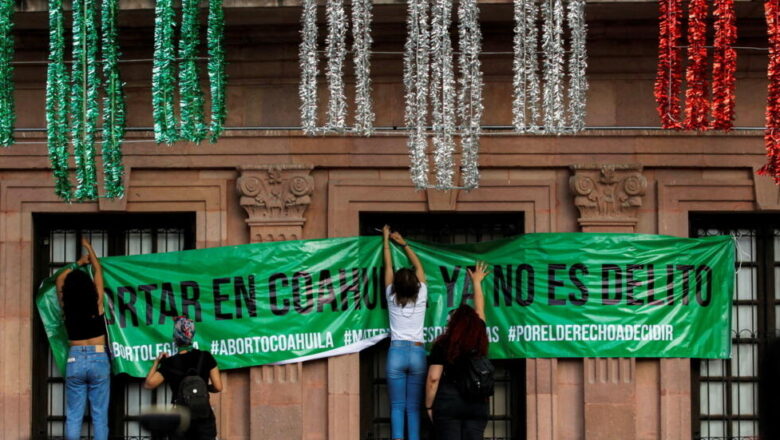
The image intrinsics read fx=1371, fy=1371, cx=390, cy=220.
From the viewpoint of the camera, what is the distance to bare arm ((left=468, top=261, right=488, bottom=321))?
13.0m

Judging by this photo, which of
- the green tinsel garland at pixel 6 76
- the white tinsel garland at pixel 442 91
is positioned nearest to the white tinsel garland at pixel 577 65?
the white tinsel garland at pixel 442 91

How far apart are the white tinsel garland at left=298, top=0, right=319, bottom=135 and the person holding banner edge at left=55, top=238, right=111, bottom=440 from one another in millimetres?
2665

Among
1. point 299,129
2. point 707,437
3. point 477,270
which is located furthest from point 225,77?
point 707,437

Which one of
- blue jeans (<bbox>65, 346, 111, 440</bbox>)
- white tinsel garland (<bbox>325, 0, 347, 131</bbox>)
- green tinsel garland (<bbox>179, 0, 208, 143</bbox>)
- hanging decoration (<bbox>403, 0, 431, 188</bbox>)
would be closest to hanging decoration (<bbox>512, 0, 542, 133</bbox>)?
hanging decoration (<bbox>403, 0, 431, 188</bbox>)

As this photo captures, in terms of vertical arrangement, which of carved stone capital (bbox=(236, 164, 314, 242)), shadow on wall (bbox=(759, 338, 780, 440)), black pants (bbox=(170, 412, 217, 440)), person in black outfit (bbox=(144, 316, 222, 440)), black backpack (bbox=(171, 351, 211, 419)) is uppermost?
carved stone capital (bbox=(236, 164, 314, 242))

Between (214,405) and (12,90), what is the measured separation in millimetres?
3580

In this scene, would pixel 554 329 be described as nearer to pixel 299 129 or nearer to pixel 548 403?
pixel 548 403

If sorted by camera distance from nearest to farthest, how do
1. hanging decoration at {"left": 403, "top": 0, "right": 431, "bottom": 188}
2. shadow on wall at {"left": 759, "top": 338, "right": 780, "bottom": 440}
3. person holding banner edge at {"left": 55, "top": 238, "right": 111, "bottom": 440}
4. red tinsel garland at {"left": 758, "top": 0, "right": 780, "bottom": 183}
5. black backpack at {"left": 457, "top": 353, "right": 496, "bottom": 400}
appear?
shadow on wall at {"left": 759, "top": 338, "right": 780, "bottom": 440}, black backpack at {"left": 457, "top": 353, "right": 496, "bottom": 400}, red tinsel garland at {"left": 758, "top": 0, "right": 780, "bottom": 183}, hanging decoration at {"left": 403, "top": 0, "right": 431, "bottom": 188}, person holding banner edge at {"left": 55, "top": 238, "right": 111, "bottom": 440}

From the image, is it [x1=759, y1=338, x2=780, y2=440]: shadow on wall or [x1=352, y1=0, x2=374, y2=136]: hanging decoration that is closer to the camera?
[x1=759, y1=338, x2=780, y2=440]: shadow on wall

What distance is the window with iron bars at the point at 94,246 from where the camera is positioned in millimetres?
13750

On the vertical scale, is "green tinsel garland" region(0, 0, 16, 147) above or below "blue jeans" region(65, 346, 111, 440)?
above

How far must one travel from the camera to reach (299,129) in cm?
1346

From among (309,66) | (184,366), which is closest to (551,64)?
(309,66)

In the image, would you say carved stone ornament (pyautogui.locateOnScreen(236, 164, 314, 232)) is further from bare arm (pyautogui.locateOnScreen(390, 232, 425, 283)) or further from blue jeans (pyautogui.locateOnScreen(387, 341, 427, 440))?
blue jeans (pyautogui.locateOnScreen(387, 341, 427, 440))
